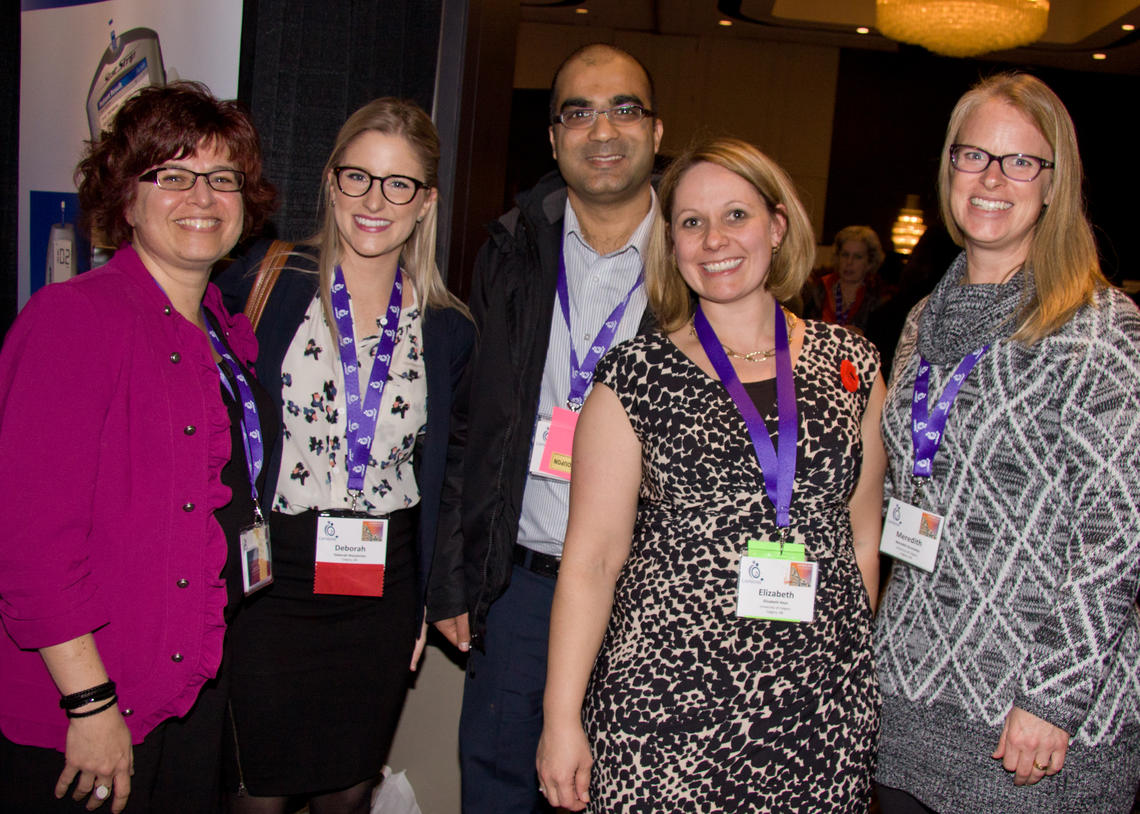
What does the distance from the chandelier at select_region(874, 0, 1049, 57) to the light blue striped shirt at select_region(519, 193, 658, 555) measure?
18.6ft

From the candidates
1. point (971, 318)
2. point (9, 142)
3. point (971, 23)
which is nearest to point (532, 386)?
point (971, 318)

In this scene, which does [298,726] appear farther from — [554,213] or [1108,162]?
[1108,162]

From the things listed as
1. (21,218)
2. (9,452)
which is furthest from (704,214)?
(21,218)

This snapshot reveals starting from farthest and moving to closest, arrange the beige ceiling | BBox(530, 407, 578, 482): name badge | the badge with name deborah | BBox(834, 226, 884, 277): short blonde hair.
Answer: the beige ceiling → BBox(834, 226, 884, 277): short blonde hair → BBox(530, 407, 578, 482): name badge → the badge with name deborah

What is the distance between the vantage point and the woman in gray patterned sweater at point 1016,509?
5.31 feet

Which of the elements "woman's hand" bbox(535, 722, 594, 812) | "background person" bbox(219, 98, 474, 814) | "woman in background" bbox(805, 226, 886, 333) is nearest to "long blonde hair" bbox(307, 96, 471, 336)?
"background person" bbox(219, 98, 474, 814)

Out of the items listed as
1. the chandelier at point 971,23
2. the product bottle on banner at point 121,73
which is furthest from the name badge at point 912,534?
the chandelier at point 971,23

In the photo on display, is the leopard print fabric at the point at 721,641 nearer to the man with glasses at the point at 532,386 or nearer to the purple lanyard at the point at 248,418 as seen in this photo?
the man with glasses at the point at 532,386

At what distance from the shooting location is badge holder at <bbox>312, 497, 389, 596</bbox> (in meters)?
2.07

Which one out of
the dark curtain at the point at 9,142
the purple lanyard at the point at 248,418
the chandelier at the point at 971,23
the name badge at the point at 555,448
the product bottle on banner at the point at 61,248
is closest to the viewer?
the purple lanyard at the point at 248,418

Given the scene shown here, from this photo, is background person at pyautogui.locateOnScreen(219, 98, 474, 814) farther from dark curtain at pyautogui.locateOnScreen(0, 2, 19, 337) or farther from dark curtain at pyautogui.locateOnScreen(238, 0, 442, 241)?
dark curtain at pyautogui.locateOnScreen(0, 2, 19, 337)

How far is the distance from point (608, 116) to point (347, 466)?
3.67ft

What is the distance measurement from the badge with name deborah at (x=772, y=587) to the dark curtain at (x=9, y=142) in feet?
9.99

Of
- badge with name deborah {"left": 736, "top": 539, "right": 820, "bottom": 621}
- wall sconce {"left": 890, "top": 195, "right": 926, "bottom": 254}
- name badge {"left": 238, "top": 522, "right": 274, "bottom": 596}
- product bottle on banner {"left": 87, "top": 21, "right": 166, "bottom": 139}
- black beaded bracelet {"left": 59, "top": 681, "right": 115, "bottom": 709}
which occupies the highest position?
wall sconce {"left": 890, "top": 195, "right": 926, "bottom": 254}
